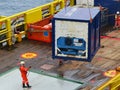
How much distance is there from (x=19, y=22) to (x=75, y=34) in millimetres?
6526

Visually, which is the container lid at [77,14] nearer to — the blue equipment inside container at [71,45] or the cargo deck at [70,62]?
the blue equipment inside container at [71,45]

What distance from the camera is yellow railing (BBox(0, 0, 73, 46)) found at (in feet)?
53.5

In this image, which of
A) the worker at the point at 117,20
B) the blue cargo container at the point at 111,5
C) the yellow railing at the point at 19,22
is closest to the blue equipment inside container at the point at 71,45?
the yellow railing at the point at 19,22

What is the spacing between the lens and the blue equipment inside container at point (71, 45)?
41.1ft

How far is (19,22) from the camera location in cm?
1831

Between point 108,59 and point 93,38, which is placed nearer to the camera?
point 93,38

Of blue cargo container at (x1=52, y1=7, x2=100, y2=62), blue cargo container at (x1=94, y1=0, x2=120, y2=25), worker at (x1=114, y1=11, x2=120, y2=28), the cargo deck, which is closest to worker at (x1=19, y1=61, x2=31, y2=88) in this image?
the cargo deck

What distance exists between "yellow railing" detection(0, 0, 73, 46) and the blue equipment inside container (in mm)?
4163

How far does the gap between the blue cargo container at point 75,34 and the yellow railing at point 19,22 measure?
391cm

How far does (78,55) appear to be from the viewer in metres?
12.8

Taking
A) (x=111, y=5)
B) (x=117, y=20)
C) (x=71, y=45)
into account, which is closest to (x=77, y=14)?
(x=71, y=45)

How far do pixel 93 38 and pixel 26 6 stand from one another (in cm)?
3226

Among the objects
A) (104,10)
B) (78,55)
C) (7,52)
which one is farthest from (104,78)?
(104,10)

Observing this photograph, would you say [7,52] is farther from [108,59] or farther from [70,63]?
[108,59]
